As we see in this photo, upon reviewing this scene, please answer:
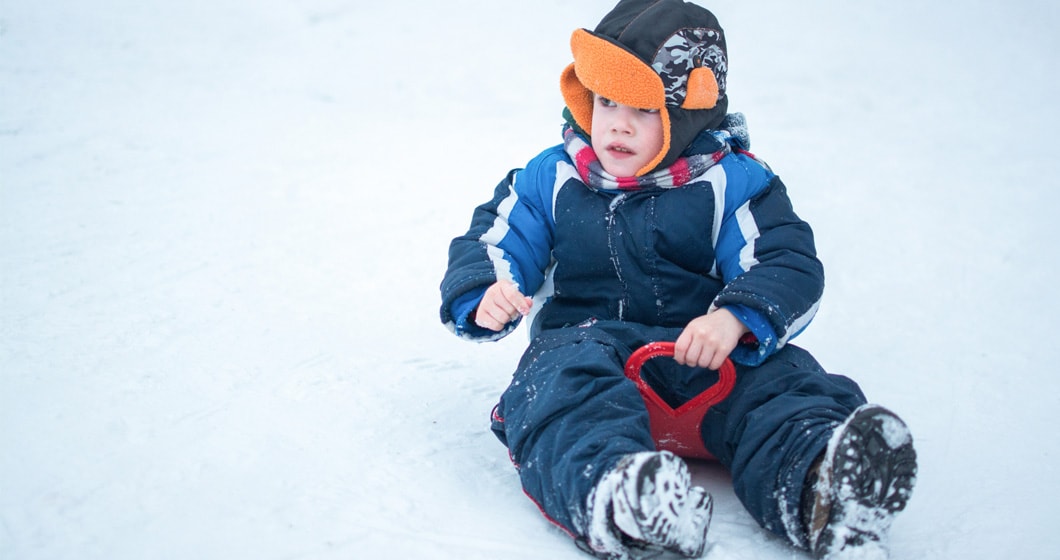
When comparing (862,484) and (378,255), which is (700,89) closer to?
(862,484)

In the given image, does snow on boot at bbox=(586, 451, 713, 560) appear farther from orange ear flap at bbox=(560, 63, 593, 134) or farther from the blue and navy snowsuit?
orange ear flap at bbox=(560, 63, 593, 134)

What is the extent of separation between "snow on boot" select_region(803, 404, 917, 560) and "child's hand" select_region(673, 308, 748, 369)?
269 mm

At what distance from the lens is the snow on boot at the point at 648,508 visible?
1330 mm

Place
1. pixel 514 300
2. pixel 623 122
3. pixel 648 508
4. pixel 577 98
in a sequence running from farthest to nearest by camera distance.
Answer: pixel 577 98 < pixel 623 122 < pixel 514 300 < pixel 648 508

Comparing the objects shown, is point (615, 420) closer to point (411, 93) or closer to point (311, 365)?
point (311, 365)

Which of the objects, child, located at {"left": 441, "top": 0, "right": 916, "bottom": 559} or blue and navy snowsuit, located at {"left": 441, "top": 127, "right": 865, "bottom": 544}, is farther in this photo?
blue and navy snowsuit, located at {"left": 441, "top": 127, "right": 865, "bottom": 544}

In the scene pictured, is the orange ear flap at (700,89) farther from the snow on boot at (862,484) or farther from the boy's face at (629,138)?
the snow on boot at (862,484)

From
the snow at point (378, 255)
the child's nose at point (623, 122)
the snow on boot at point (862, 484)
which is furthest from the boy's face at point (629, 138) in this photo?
the snow on boot at point (862, 484)

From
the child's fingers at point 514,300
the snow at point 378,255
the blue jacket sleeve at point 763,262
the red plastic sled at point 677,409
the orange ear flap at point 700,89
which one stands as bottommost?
the snow at point 378,255

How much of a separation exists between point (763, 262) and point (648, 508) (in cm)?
67

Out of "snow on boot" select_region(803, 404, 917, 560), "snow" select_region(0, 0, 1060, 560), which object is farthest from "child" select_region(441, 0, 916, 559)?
"snow" select_region(0, 0, 1060, 560)

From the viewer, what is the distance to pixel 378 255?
3.05 m

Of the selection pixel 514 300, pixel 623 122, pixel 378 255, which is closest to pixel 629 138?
pixel 623 122

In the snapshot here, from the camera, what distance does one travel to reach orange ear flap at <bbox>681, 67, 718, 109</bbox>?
189 centimetres
